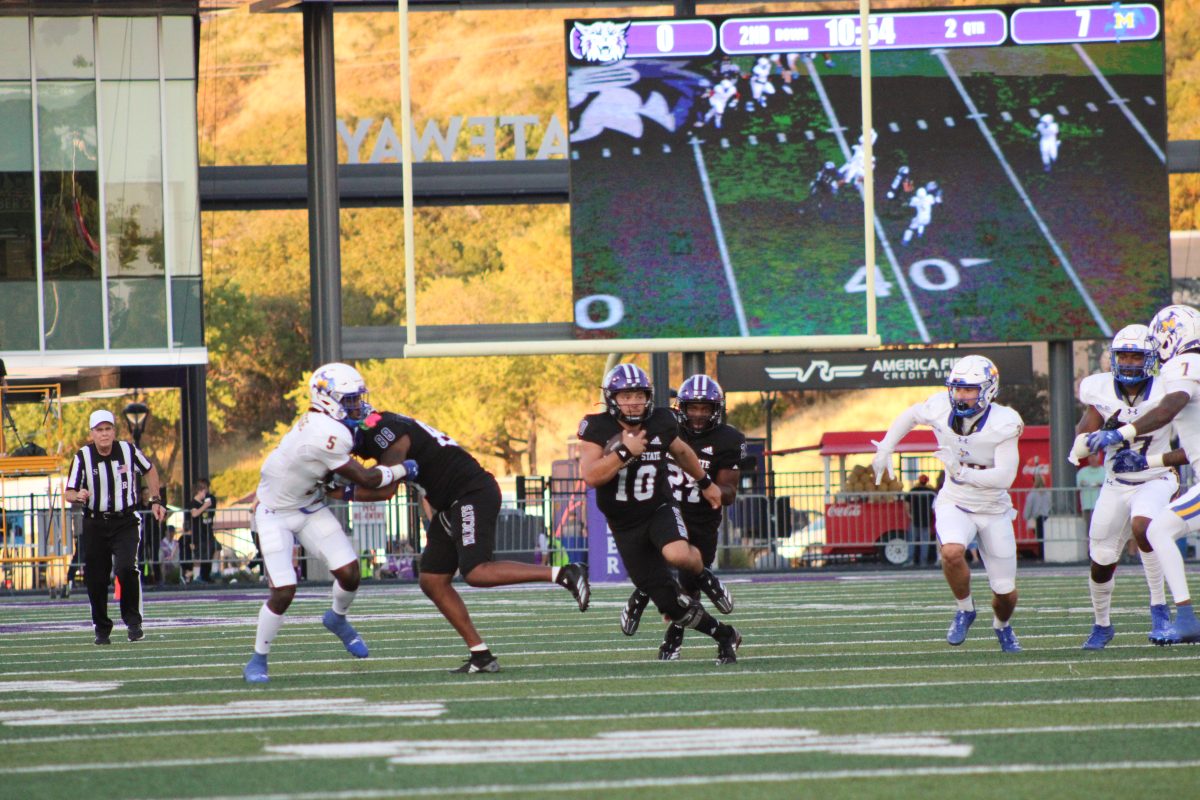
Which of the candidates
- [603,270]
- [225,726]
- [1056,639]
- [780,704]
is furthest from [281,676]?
[603,270]

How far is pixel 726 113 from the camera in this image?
23.9 meters

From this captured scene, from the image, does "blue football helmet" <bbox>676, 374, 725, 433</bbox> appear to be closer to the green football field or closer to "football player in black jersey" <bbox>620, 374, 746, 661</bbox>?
"football player in black jersey" <bbox>620, 374, 746, 661</bbox>

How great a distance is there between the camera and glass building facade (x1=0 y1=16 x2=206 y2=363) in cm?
2809

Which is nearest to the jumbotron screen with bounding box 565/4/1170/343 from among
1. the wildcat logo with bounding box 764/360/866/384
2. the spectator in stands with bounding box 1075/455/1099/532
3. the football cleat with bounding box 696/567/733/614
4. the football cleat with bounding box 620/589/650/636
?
the wildcat logo with bounding box 764/360/866/384

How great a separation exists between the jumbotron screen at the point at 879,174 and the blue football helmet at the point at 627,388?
13.3m

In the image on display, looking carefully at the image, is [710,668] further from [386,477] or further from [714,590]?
[386,477]

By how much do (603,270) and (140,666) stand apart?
13.3 metres

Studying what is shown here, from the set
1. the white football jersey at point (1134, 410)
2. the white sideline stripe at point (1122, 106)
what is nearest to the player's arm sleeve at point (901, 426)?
the white football jersey at point (1134, 410)

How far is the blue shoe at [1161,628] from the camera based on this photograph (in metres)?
10.6

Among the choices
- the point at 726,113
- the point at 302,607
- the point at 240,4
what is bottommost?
the point at 302,607

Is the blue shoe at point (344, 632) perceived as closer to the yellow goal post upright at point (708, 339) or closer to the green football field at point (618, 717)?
the green football field at point (618, 717)

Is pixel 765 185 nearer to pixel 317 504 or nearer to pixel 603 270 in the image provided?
pixel 603 270

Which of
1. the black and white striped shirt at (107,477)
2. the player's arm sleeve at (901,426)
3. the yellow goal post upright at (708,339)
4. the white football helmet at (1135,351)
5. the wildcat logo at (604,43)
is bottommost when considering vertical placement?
the black and white striped shirt at (107,477)

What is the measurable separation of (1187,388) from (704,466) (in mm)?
2920
